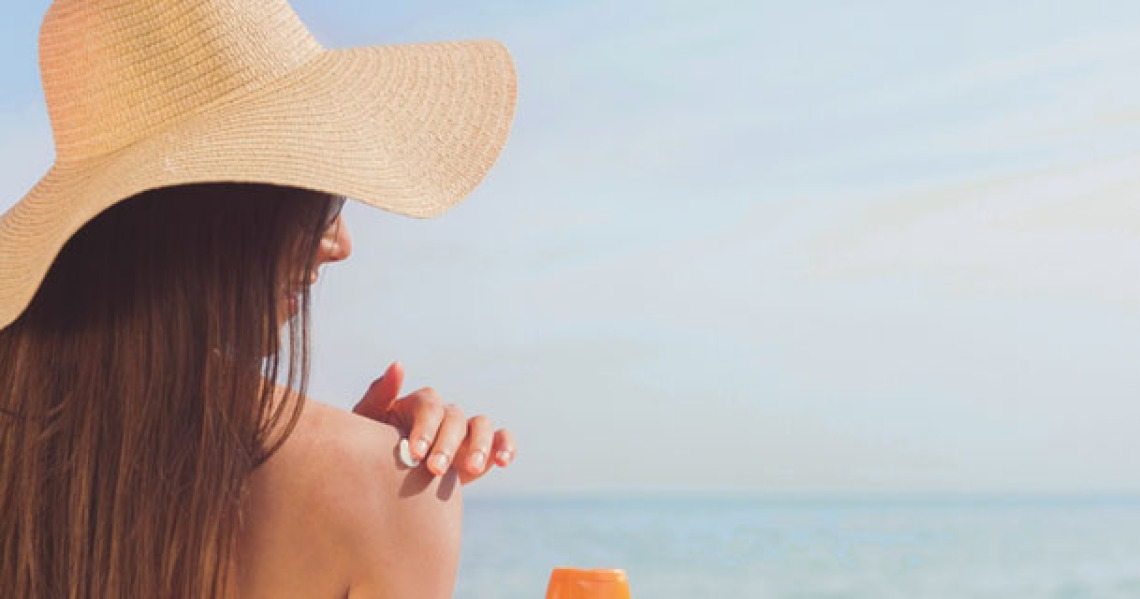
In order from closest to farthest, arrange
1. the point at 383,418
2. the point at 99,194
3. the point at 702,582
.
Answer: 1. the point at 99,194
2. the point at 383,418
3. the point at 702,582

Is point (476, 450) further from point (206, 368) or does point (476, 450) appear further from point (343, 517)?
point (206, 368)

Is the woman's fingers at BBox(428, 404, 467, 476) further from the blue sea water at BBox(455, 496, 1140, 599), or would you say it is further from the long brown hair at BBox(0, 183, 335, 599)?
the blue sea water at BBox(455, 496, 1140, 599)

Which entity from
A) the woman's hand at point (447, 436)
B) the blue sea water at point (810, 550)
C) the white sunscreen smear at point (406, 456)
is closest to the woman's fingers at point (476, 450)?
the woman's hand at point (447, 436)

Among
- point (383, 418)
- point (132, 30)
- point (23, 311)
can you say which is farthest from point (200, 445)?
point (132, 30)

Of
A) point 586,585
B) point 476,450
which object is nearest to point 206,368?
point 476,450

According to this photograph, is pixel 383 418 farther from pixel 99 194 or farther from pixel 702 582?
pixel 702 582

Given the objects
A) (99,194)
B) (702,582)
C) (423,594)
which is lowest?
(702,582)

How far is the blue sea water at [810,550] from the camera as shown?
19578 mm

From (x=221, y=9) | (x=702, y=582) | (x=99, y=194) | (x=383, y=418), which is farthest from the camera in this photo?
(x=702, y=582)

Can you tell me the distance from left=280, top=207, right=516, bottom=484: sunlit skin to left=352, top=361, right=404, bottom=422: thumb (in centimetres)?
7

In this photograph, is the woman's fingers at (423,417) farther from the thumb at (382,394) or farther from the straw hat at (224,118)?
the straw hat at (224,118)

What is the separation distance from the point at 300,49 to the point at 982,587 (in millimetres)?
20855

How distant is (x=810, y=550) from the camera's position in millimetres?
23016

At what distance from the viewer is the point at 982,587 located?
21.0 meters
